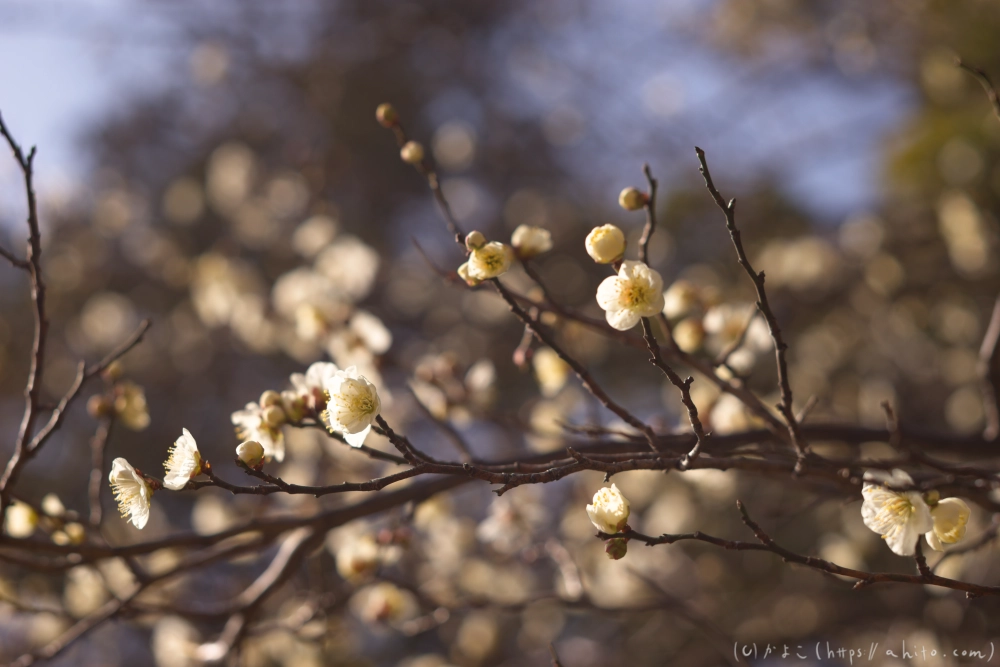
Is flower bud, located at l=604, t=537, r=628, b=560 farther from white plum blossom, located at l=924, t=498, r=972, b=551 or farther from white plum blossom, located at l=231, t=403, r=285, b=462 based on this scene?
white plum blossom, located at l=231, t=403, r=285, b=462

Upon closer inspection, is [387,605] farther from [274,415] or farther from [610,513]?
[610,513]

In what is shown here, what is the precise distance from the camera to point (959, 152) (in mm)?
3025

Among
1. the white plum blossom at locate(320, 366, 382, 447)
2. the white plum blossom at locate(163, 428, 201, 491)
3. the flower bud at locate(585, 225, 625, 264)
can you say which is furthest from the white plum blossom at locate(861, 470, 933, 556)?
the white plum blossom at locate(163, 428, 201, 491)

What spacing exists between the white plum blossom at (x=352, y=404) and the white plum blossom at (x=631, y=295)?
1.38 ft

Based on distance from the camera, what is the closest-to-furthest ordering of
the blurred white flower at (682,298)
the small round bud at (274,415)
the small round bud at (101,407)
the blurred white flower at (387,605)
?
the small round bud at (274,415) → the small round bud at (101,407) → the blurred white flower at (682,298) → the blurred white flower at (387,605)

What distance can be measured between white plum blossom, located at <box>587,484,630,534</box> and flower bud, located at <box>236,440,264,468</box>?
1.75 feet

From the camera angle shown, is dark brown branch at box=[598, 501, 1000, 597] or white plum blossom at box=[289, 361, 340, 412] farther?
white plum blossom at box=[289, 361, 340, 412]

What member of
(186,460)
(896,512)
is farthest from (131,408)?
(896,512)

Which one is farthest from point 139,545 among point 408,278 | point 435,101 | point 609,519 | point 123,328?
point 435,101

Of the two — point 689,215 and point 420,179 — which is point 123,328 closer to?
point 420,179

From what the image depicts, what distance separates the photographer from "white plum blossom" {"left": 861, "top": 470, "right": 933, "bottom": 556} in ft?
3.52

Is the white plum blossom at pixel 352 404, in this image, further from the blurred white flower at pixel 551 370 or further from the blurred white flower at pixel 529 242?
the blurred white flower at pixel 551 370

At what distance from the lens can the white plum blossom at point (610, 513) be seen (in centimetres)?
114

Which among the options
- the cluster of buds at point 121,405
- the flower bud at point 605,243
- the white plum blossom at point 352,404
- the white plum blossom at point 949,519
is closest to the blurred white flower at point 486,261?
the flower bud at point 605,243
